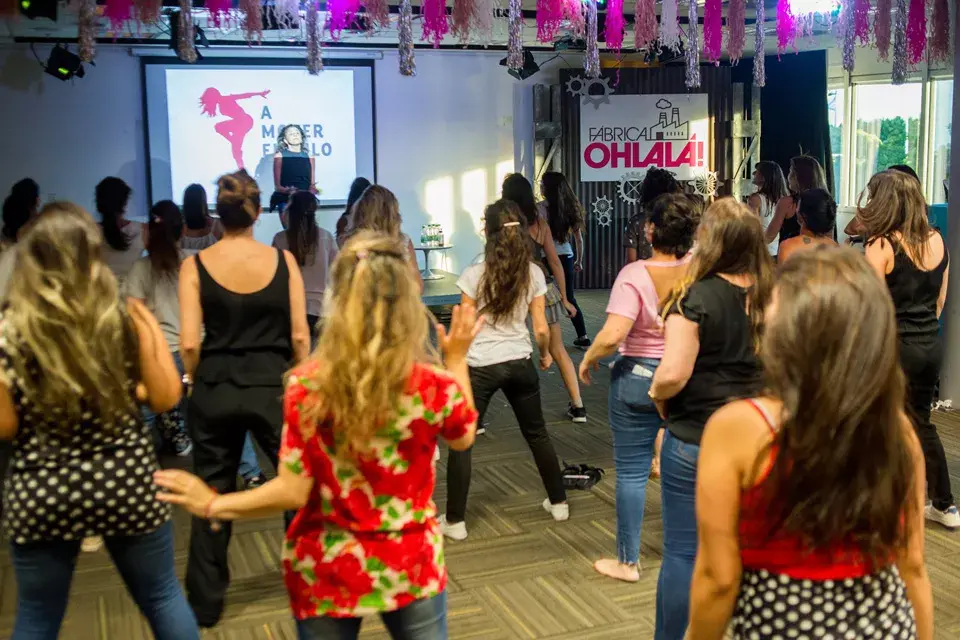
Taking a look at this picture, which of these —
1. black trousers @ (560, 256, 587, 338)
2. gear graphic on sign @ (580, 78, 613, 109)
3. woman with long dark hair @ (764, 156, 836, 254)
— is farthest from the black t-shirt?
gear graphic on sign @ (580, 78, 613, 109)

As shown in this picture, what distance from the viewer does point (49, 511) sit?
2.04 m

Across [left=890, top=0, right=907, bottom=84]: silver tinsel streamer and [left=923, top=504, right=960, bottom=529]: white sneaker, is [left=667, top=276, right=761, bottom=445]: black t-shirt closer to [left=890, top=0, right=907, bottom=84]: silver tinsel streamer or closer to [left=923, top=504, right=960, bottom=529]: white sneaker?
[left=923, top=504, right=960, bottom=529]: white sneaker

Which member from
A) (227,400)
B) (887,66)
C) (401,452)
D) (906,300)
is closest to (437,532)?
(401,452)

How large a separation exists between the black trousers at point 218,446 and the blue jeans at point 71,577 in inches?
28.4

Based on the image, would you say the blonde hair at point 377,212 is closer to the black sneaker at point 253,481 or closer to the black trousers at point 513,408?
the black trousers at point 513,408

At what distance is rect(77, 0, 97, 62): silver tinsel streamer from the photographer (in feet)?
13.7

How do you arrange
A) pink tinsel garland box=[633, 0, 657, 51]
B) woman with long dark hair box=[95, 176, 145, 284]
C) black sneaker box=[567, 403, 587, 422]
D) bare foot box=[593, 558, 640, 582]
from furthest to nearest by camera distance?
1. black sneaker box=[567, 403, 587, 422]
2. pink tinsel garland box=[633, 0, 657, 51]
3. woman with long dark hair box=[95, 176, 145, 284]
4. bare foot box=[593, 558, 640, 582]

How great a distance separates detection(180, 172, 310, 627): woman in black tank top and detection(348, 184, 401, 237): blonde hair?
48.5 inches

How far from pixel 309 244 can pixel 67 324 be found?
2.51 meters

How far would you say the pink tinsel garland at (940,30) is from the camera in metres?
5.22

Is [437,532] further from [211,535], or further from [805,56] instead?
[805,56]

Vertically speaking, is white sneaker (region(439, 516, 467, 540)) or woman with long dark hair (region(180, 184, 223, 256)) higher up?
woman with long dark hair (region(180, 184, 223, 256))

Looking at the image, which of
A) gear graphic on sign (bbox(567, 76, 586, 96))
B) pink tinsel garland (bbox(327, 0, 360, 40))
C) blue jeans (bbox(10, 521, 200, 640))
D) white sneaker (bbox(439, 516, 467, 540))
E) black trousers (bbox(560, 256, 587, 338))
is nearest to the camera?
blue jeans (bbox(10, 521, 200, 640))

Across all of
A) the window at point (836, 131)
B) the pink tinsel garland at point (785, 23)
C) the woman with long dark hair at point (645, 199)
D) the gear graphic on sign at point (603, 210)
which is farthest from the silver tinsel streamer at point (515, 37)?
the window at point (836, 131)
